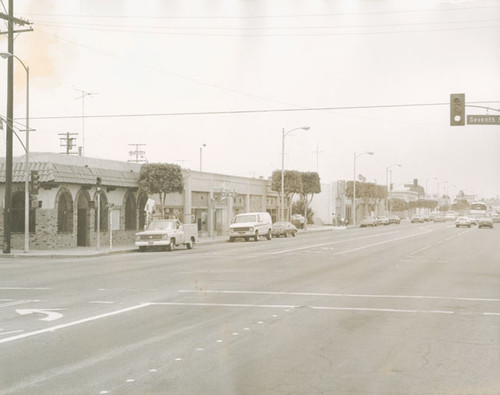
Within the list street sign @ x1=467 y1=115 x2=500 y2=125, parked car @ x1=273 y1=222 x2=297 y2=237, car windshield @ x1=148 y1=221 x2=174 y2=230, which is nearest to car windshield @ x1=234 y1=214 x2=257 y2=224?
parked car @ x1=273 y1=222 x2=297 y2=237

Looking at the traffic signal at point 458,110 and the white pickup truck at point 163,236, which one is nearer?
the traffic signal at point 458,110

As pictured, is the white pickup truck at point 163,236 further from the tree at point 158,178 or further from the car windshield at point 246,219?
the car windshield at point 246,219

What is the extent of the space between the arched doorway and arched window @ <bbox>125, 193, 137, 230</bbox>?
4311 mm

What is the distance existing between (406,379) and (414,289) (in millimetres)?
9398

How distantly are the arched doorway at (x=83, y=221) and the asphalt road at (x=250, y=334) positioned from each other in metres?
19.0

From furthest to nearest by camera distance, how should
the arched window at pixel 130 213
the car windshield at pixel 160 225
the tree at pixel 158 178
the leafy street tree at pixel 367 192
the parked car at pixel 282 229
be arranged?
the leafy street tree at pixel 367 192
the parked car at pixel 282 229
the arched window at pixel 130 213
the tree at pixel 158 178
the car windshield at pixel 160 225

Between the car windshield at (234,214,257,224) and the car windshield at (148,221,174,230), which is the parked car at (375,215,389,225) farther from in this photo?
the car windshield at (148,221,174,230)

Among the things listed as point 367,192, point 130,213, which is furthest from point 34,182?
point 367,192

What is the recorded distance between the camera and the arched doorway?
39219mm

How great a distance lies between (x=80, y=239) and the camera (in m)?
39.5

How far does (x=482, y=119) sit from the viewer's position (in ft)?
96.7

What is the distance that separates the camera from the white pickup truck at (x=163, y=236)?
35.7 meters

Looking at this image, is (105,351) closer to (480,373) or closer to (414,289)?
(480,373)

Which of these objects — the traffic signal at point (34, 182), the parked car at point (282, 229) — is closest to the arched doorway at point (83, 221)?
the traffic signal at point (34, 182)
